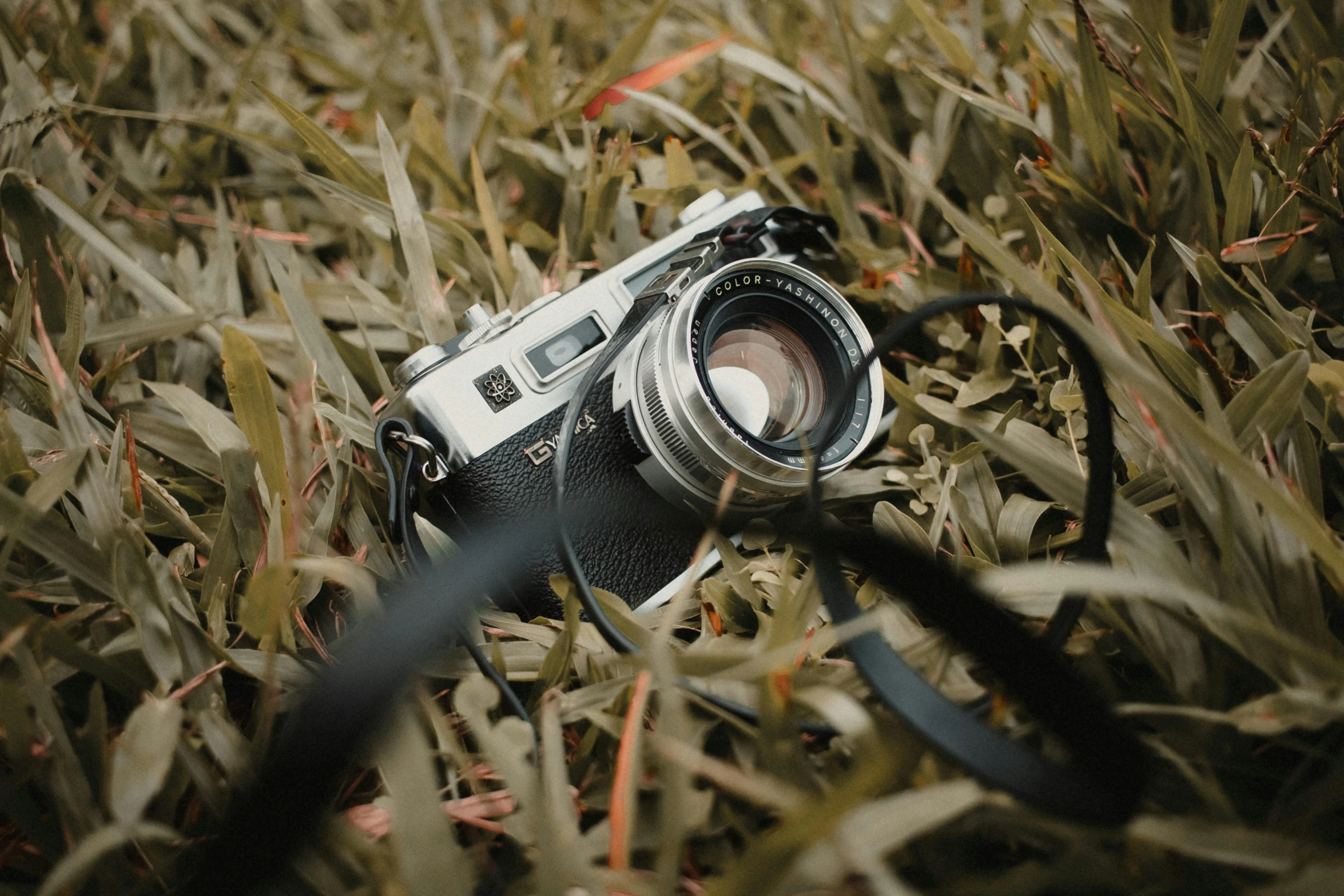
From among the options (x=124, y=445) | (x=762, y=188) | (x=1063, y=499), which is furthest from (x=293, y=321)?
(x=1063, y=499)

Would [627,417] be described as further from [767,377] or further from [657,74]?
[657,74]

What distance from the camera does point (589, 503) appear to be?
2.00 feet

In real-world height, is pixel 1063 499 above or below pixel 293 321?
below

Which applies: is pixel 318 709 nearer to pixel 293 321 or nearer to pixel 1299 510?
pixel 293 321

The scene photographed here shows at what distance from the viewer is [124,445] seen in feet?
2.00

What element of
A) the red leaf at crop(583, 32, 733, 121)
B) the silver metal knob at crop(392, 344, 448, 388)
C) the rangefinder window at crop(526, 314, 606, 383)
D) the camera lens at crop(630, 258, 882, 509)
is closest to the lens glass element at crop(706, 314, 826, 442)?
the camera lens at crop(630, 258, 882, 509)

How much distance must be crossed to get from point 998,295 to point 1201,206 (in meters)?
0.34

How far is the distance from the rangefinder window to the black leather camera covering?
0.10 ft

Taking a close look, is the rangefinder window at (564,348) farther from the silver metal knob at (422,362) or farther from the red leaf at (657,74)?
the red leaf at (657,74)

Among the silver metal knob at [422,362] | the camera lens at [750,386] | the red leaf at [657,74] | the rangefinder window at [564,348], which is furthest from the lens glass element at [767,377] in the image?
the red leaf at [657,74]

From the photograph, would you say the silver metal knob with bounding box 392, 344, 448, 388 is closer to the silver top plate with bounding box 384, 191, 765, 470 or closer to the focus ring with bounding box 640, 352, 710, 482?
the silver top plate with bounding box 384, 191, 765, 470

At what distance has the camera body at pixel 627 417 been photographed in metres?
0.59

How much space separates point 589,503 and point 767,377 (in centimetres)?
20

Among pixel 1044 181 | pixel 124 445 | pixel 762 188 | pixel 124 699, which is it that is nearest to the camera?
pixel 124 699
